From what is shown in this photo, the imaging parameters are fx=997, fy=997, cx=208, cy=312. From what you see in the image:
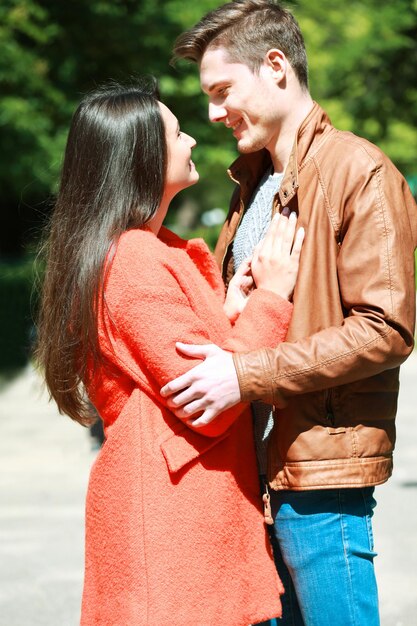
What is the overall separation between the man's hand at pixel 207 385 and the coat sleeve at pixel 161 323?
0.03m

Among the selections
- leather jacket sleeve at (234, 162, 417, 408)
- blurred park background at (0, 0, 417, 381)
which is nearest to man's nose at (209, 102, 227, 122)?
leather jacket sleeve at (234, 162, 417, 408)

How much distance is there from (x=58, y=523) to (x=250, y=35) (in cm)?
451

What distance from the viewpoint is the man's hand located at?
2.66 meters

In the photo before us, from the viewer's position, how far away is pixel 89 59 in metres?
14.5

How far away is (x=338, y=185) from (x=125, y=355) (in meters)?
0.75

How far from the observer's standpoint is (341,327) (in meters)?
2.66

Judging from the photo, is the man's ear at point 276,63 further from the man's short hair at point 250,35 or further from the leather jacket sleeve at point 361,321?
the leather jacket sleeve at point 361,321

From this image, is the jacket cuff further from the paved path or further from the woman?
the paved path

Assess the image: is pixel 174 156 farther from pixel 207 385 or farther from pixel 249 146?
pixel 207 385

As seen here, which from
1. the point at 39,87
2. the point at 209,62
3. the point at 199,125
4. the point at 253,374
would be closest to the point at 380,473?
the point at 253,374

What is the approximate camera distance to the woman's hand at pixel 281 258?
2793mm

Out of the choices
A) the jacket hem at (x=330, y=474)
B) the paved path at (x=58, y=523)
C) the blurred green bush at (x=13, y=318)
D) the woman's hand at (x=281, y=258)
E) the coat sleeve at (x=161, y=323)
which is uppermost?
the woman's hand at (x=281, y=258)

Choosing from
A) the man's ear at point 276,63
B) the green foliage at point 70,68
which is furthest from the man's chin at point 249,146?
the green foliage at point 70,68

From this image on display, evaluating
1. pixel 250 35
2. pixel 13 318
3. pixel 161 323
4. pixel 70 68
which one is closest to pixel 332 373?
pixel 161 323
